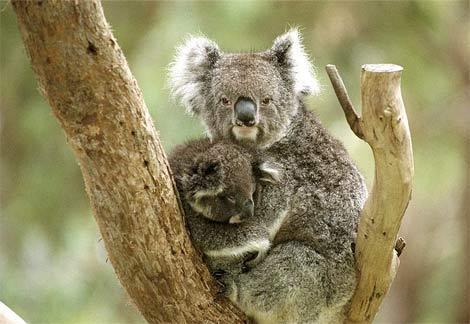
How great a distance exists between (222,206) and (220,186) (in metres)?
0.14

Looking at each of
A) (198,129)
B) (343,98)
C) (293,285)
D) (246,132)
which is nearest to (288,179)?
(246,132)

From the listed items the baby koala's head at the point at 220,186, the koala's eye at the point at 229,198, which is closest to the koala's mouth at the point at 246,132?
the baby koala's head at the point at 220,186

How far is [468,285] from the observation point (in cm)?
1244

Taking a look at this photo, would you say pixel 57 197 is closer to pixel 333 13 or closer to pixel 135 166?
pixel 333 13

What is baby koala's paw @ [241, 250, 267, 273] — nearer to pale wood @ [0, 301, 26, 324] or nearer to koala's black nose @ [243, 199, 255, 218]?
koala's black nose @ [243, 199, 255, 218]

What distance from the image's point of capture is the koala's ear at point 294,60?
5.73 metres

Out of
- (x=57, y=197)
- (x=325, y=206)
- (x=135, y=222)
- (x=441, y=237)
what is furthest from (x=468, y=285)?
(x=135, y=222)

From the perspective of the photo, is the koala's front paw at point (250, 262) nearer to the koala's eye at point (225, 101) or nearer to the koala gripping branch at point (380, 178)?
the koala gripping branch at point (380, 178)

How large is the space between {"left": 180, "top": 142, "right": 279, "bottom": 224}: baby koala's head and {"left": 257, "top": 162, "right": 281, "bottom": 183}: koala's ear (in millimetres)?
106

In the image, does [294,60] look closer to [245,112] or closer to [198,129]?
[245,112]

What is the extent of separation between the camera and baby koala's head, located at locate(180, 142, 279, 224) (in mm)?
4688

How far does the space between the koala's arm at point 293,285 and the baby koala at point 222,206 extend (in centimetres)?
10

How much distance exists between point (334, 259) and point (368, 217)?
1.46 feet

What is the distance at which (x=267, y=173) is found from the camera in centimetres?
492
